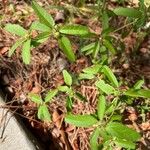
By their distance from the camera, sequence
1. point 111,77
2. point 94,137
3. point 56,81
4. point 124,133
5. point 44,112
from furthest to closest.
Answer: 1. point 56,81
2. point 44,112
3. point 111,77
4. point 94,137
5. point 124,133

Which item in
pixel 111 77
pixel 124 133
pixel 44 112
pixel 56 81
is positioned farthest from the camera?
pixel 56 81

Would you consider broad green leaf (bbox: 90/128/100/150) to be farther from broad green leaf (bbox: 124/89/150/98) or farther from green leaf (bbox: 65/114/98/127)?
broad green leaf (bbox: 124/89/150/98)

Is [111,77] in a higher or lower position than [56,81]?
higher

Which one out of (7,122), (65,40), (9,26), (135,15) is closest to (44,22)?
(65,40)

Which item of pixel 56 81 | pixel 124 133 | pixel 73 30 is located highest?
pixel 73 30

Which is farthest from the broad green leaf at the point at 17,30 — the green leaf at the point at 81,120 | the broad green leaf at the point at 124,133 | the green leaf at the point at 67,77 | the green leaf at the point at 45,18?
the broad green leaf at the point at 124,133

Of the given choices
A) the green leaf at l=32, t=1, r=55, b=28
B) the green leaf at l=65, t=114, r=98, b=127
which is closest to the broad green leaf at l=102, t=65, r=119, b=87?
the green leaf at l=65, t=114, r=98, b=127

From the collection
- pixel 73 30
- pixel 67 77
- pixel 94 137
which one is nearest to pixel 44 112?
pixel 67 77

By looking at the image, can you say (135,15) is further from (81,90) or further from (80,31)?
(81,90)

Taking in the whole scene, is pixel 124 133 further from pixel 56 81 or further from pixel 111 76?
pixel 56 81

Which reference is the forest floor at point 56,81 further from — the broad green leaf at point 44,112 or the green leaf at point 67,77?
the green leaf at point 67,77
